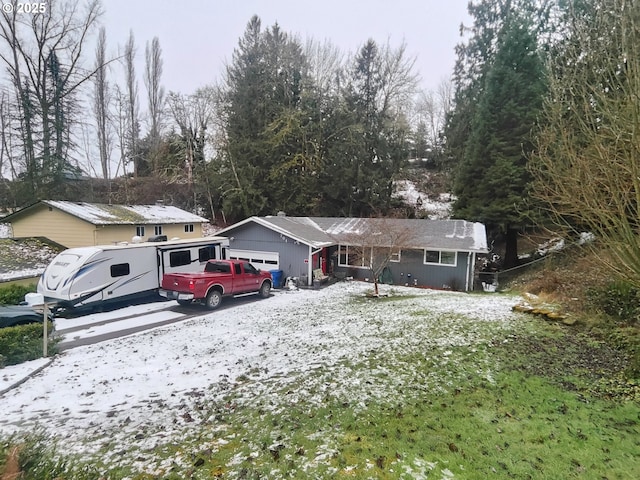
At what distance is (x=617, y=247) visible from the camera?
5.79 metres

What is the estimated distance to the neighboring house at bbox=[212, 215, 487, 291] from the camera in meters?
17.7

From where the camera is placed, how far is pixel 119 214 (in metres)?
20.1

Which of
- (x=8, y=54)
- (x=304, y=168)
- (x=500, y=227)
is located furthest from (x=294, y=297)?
(x=8, y=54)

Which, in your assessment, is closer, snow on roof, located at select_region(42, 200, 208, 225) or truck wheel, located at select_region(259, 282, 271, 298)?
truck wheel, located at select_region(259, 282, 271, 298)

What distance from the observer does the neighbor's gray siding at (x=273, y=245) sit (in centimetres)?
1865

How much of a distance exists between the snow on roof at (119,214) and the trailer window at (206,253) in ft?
20.2

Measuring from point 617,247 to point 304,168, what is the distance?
26448 mm

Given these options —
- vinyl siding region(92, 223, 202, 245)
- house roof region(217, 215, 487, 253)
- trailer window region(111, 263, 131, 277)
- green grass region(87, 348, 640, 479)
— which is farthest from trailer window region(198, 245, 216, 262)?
green grass region(87, 348, 640, 479)

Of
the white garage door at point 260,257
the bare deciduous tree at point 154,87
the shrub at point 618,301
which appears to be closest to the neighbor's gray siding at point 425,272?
the white garage door at point 260,257

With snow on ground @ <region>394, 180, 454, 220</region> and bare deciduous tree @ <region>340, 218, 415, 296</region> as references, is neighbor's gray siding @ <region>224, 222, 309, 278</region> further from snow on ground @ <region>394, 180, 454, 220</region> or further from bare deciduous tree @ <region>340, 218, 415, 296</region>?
snow on ground @ <region>394, 180, 454, 220</region>

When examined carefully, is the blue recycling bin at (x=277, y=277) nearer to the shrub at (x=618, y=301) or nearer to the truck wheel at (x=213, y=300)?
the truck wheel at (x=213, y=300)

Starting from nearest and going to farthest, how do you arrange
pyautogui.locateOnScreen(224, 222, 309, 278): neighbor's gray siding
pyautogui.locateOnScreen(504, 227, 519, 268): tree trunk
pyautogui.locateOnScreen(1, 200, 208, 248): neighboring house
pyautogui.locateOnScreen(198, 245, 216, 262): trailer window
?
pyautogui.locateOnScreen(198, 245, 216, 262): trailer window
pyautogui.locateOnScreen(1, 200, 208, 248): neighboring house
pyautogui.locateOnScreen(224, 222, 309, 278): neighbor's gray siding
pyautogui.locateOnScreen(504, 227, 519, 268): tree trunk

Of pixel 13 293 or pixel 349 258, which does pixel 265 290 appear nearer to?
pixel 349 258

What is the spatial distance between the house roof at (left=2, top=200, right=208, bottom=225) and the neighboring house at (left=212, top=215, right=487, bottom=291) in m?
4.95
